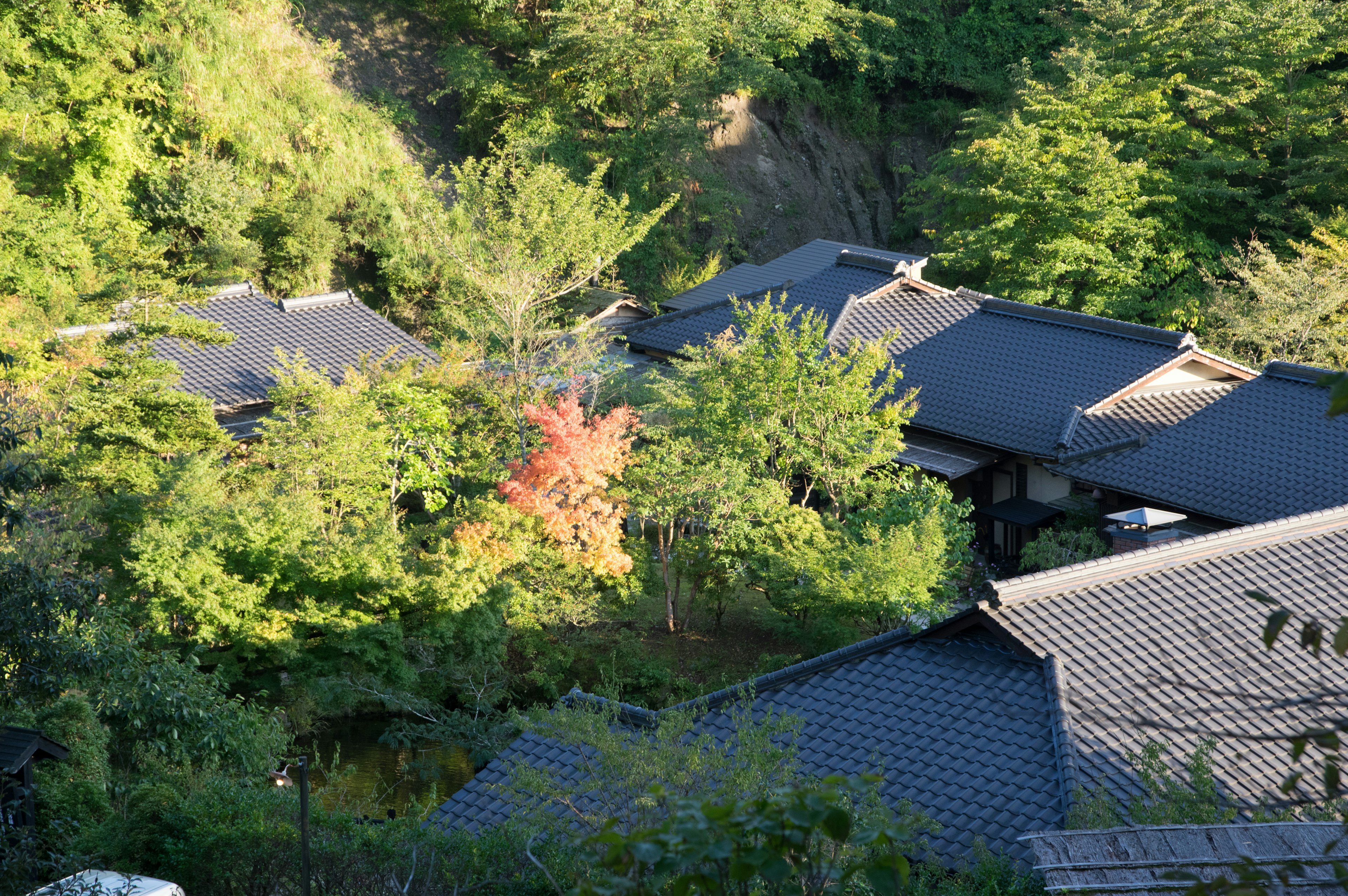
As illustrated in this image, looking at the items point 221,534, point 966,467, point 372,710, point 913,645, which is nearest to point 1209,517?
point 966,467

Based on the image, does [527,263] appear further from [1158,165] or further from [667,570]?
[1158,165]

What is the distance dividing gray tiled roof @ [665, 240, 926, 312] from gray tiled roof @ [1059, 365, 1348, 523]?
1052 centimetres

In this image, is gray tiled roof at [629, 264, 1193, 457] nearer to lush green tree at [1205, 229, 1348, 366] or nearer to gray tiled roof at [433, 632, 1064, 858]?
lush green tree at [1205, 229, 1348, 366]

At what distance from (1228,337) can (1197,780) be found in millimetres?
20781

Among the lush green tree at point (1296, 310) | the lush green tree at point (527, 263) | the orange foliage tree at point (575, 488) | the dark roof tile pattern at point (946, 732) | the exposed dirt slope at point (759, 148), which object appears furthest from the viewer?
the exposed dirt slope at point (759, 148)

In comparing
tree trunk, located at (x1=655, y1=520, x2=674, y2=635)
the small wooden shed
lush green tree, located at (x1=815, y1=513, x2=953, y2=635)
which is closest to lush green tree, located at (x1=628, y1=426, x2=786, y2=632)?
tree trunk, located at (x1=655, y1=520, x2=674, y2=635)

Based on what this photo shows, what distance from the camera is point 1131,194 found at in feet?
90.7

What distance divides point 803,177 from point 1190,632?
33.0m

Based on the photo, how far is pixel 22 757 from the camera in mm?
9328

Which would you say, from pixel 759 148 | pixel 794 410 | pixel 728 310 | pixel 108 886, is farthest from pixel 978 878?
pixel 759 148

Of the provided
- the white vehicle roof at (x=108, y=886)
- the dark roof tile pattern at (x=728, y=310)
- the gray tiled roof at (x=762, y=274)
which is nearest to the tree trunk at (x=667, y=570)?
the white vehicle roof at (x=108, y=886)

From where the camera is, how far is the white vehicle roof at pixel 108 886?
765cm

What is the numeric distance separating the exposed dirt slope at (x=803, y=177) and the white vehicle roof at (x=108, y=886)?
30.9 m

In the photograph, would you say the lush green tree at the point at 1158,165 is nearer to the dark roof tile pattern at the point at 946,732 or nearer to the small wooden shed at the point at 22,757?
the dark roof tile pattern at the point at 946,732
